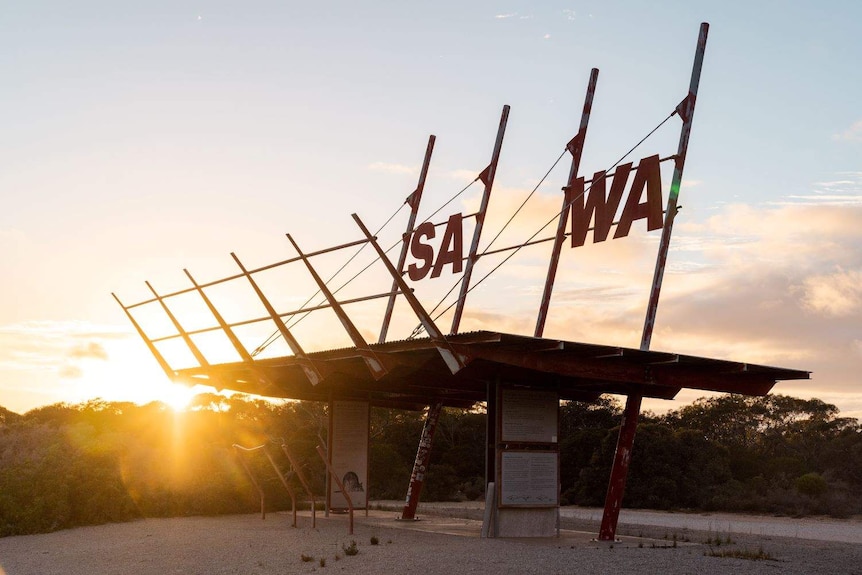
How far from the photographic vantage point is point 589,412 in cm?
3838

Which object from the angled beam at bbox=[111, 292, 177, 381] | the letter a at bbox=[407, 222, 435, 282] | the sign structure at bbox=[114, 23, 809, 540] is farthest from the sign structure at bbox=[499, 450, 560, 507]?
the angled beam at bbox=[111, 292, 177, 381]

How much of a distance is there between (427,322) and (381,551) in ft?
11.2

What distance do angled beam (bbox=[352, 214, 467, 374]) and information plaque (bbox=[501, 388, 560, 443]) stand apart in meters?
2.48

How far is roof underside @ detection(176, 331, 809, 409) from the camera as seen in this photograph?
540 inches

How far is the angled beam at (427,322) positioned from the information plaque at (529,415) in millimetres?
2480

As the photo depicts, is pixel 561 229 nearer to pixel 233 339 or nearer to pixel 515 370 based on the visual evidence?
pixel 515 370

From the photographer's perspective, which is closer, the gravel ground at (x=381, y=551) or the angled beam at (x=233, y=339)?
the gravel ground at (x=381, y=551)

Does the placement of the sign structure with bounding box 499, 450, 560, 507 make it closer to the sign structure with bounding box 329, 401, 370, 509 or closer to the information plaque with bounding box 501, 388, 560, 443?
the information plaque with bounding box 501, 388, 560, 443

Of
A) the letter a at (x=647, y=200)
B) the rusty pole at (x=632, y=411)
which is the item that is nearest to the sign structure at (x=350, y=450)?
the rusty pole at (x=632, y=411)

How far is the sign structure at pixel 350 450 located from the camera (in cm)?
2094

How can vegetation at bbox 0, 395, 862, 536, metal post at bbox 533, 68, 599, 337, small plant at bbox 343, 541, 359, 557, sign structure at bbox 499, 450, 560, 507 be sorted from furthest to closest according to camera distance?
1. vegetation at bbox 0, 395, 862, 536
2. metal post at bbox 533, 68, 599, 337
3. sign structure at bbox 499, 450, 560, 507
4. small plant at bbox 343, 541, 359, 557

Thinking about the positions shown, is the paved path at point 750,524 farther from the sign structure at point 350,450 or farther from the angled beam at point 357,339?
the angled beam at point 357,339

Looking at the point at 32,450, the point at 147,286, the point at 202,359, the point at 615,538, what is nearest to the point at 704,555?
the point at 615,538

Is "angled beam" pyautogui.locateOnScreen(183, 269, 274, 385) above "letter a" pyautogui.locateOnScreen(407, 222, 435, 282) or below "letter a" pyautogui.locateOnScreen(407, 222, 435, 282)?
below
